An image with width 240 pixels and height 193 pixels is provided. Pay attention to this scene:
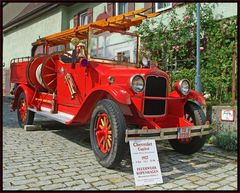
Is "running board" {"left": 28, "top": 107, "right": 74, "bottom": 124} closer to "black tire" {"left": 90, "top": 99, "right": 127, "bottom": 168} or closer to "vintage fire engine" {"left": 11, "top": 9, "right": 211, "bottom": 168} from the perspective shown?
"vintage fire engine" {"left": 11, "top": 9, "right": 211, "bottom": 168}

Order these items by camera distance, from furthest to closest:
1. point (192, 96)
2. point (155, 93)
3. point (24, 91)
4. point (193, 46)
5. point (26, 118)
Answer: point (193, 46) < point (24, 91) < point (26, 118) < point (192, 96) < point (155, 93)

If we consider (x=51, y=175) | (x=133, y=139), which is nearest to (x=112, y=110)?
(x=133, y=139)

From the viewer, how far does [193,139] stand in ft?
15.1

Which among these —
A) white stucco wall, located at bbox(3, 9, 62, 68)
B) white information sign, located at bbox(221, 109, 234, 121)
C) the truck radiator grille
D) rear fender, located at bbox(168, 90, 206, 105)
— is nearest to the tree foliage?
white information sign, located at bbox(221, 109, 234, 121)

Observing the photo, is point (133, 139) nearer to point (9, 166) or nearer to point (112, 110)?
point (112, 110)

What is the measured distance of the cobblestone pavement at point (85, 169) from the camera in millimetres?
3369

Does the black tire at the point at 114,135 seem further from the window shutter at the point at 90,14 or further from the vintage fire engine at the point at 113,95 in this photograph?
the window shutter at the point at 90,14

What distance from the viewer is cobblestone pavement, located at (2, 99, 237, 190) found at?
11.1 ft

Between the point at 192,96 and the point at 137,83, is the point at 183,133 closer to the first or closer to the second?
the point at 137,83

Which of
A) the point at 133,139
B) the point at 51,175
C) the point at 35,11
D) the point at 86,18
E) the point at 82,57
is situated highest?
the point at 35,11

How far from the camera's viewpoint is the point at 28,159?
4.36 meters

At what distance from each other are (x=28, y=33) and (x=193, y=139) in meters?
17.7

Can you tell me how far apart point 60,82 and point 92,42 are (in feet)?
4.19

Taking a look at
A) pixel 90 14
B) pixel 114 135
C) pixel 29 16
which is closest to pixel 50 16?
pixel 29 16
